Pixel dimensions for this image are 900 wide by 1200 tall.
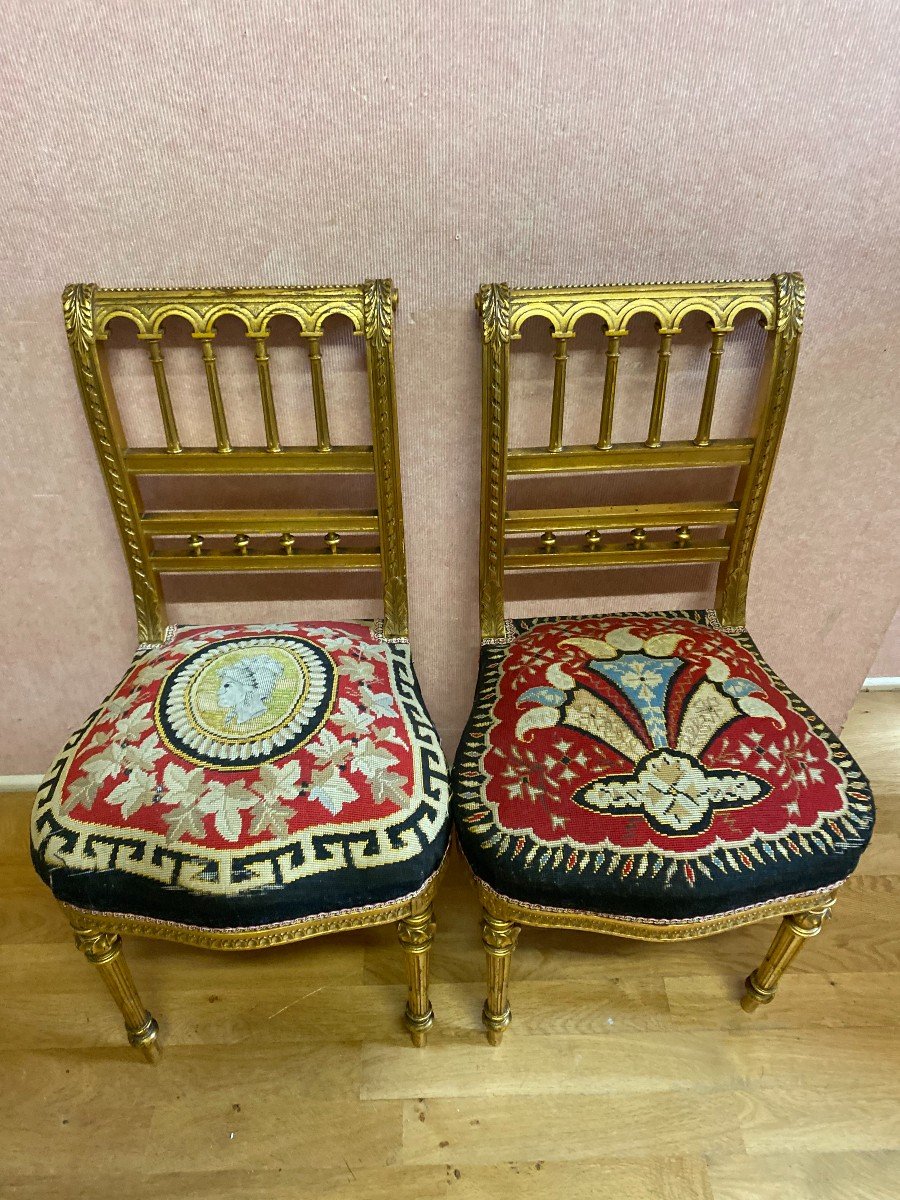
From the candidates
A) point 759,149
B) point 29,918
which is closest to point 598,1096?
point 29,918

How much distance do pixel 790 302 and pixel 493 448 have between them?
0.43m

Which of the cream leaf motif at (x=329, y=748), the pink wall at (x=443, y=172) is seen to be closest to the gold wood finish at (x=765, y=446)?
the pink wall at (x=443, y=172)

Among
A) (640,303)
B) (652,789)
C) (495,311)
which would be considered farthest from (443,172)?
(652,789)

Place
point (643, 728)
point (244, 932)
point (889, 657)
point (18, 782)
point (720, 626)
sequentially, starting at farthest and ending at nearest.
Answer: point (889, 657) → point (18, 782) → point (720, 626) → point (643, 728) → point (244, 932)

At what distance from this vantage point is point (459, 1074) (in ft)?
3.55

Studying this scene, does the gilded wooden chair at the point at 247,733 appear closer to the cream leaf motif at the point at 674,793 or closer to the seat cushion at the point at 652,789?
the seat cushion at the point at 652,789

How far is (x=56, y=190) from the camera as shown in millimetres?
919

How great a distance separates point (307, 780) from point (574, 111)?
89 cm

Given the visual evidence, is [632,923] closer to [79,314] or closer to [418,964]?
[418,964]

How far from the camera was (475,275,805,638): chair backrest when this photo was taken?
3.07 feet

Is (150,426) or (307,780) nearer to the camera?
(307,780)

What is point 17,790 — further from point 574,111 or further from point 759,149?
point 759,149

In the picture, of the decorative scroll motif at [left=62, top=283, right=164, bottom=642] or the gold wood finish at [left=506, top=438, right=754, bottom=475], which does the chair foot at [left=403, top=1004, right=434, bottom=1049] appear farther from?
the gold wood finish at [left=506, top=438, right=754, bottom=475]

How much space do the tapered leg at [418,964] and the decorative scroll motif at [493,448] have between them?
0.43m
